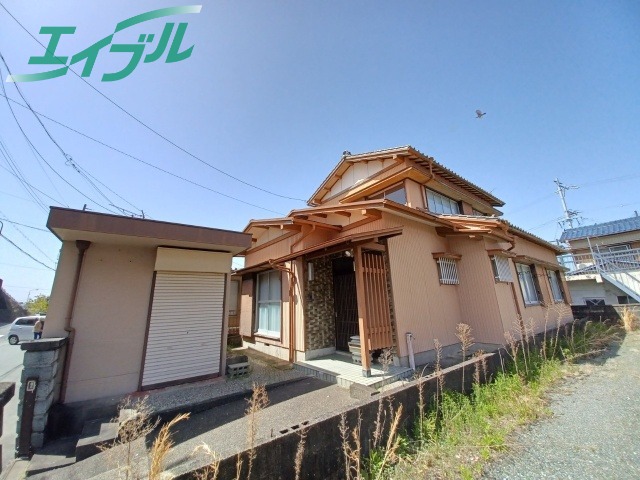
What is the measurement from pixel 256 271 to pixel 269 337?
90.6 inches

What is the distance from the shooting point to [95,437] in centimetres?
358

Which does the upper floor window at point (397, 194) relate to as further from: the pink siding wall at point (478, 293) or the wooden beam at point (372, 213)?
the wooden beam at point (372, 213)

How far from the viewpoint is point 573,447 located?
2912 mm

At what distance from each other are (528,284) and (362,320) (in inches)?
289

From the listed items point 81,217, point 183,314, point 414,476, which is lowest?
point 414,476

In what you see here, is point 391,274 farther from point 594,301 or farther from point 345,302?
point 594,301

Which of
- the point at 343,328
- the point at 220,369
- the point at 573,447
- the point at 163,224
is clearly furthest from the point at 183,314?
the point at 573,447

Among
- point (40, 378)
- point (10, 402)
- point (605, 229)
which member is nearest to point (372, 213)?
point (40, 378)

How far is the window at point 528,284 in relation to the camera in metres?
8.30

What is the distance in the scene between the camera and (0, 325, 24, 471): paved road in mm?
3996

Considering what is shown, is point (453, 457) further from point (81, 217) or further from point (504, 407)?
point (81, 217)

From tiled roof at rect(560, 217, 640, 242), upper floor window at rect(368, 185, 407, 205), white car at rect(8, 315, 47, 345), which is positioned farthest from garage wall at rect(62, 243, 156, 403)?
tiled roof at rect(560, 217, 640, 242)

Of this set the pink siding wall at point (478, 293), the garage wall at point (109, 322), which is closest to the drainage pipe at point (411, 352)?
the pink siding wall at point (478, 293)

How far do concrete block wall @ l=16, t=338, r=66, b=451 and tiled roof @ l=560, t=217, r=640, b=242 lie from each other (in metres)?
29.0
